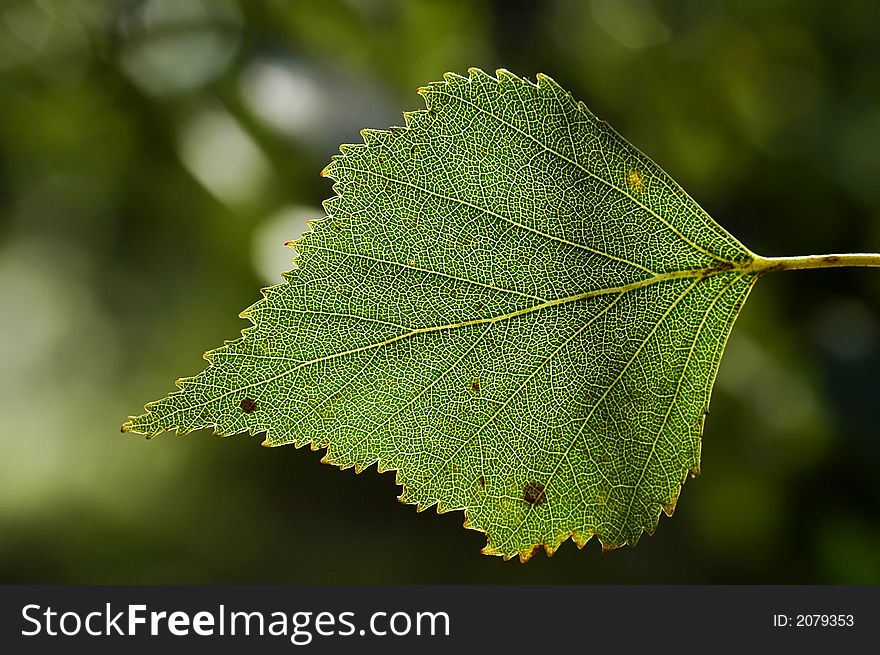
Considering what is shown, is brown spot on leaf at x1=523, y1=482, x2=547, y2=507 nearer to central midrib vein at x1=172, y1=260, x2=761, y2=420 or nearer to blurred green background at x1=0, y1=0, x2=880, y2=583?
central midrib vein at x1=172, y1=260, x2=761, y2=420

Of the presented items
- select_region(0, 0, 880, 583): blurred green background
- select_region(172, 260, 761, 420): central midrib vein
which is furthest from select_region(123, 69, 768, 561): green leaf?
select_region(0, 0, 880, 583): blurred green background

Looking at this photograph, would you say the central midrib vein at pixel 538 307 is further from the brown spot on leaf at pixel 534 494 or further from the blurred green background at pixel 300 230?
the blurred green background at pixel 300 230

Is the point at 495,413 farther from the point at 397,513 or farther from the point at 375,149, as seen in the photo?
the point at 397,513

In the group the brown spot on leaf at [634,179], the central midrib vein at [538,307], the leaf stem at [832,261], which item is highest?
the brown spot on leaf at [634,179]

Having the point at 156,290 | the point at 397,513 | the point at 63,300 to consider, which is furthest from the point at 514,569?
the point at 63,300

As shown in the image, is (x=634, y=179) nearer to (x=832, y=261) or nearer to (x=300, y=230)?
(x=832, y=261)

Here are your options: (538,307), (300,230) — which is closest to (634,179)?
(538,307)

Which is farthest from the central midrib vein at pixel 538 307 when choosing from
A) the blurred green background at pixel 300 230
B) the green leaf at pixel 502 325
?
the blurred green background at pixel 300 230
